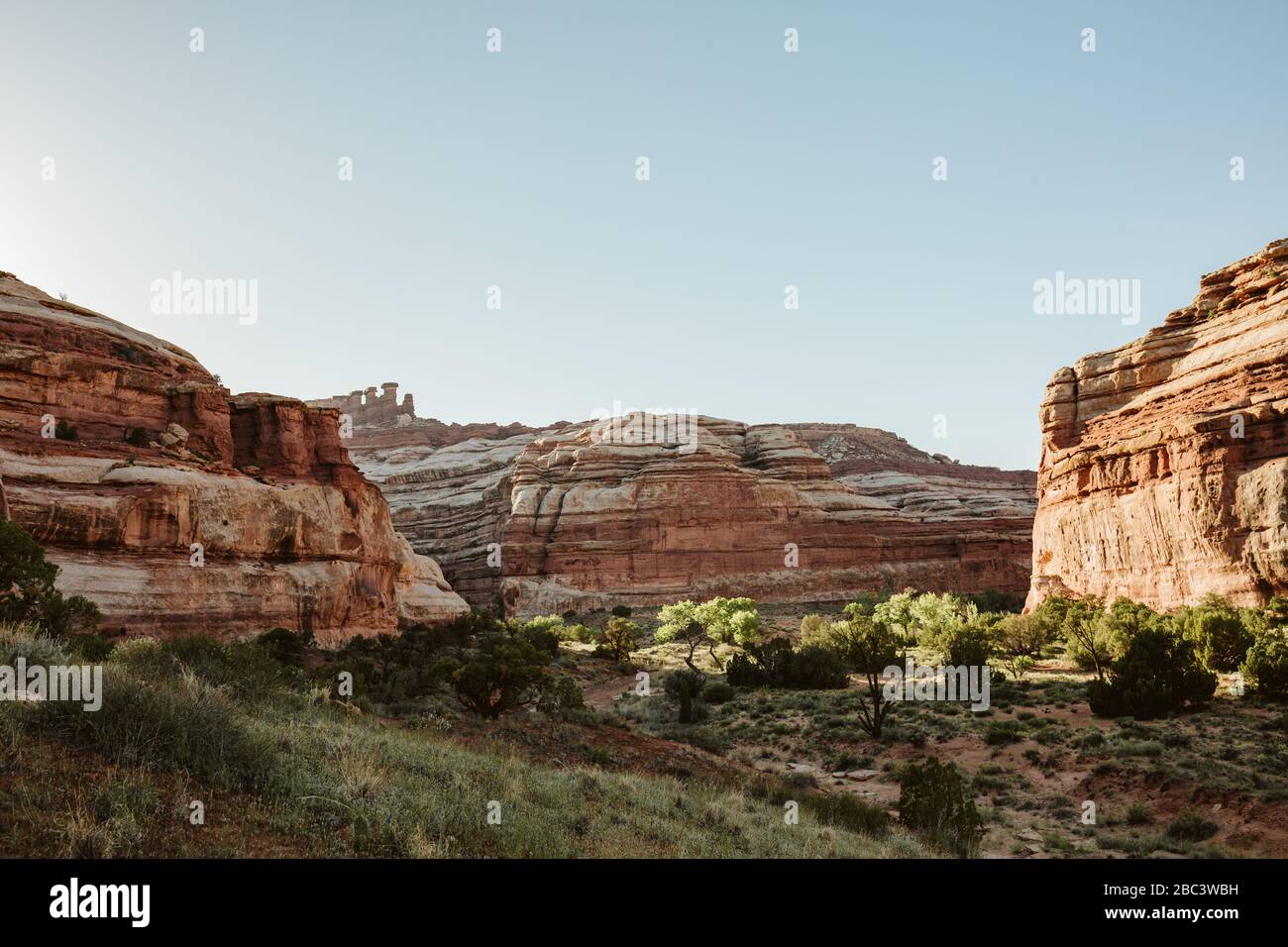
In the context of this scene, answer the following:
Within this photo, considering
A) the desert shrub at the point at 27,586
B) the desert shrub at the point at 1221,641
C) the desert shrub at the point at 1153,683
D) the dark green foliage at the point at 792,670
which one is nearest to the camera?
the desert shrub at the point at 27,586

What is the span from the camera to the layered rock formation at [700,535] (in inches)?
3061

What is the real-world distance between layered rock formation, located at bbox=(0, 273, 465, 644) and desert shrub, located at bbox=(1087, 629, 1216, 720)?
2979cm

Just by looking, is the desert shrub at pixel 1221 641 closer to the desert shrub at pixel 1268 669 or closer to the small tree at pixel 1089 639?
the desert shrub at pixel 1268 669

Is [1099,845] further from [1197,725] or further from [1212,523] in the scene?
[1212,523]

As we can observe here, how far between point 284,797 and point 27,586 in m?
16.3

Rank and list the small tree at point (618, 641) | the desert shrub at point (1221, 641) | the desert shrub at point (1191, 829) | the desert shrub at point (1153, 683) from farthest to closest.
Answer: the small tree at point (618, 641) < the desert shrub at point (1221, 641) < the desert shrub at point (1153, 683) < the desert shrub at point (1191, 829)

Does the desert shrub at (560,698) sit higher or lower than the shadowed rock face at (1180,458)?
lower

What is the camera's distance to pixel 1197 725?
2017cm

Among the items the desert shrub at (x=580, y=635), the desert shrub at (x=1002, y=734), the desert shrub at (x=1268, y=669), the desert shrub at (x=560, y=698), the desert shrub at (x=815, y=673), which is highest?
the desert shrub at (x=1268, y=669)

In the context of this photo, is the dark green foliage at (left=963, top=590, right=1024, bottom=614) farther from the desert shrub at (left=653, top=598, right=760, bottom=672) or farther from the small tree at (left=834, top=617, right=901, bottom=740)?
the small tree at (left=834, top=617, right=901, bottom=740)

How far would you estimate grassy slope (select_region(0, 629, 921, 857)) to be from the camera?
5551 mm

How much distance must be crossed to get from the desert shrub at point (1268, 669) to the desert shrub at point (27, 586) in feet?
102

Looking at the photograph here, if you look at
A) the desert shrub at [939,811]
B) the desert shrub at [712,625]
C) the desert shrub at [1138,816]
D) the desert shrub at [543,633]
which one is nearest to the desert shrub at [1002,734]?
the desert shrub at [1138,816]
